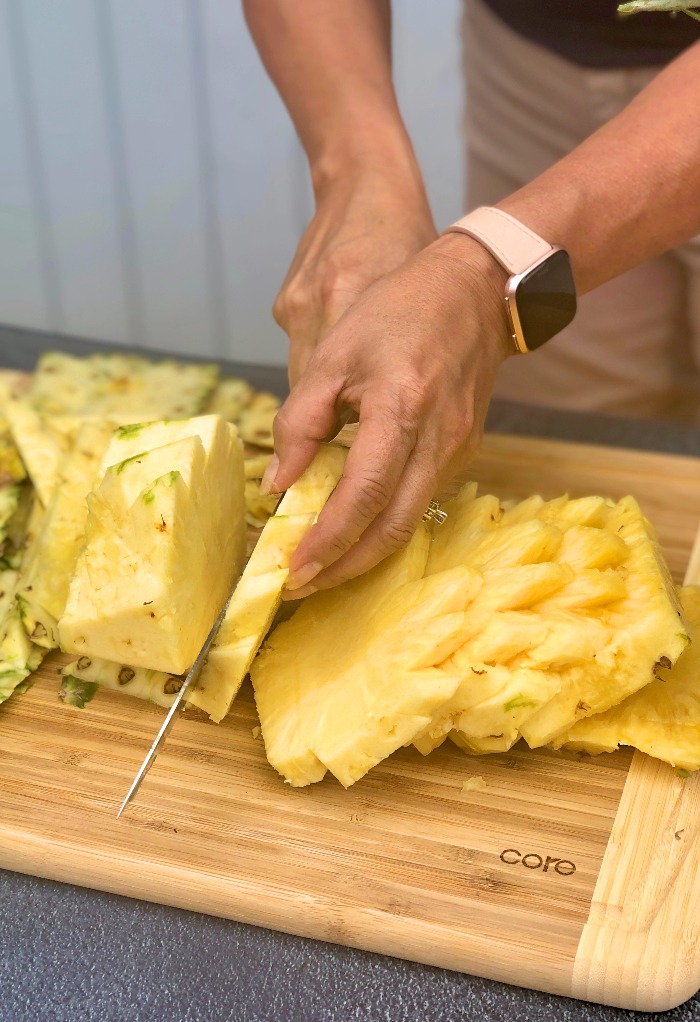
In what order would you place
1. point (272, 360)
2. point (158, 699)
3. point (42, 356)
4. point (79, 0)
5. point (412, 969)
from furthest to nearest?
point (272, 360) → point (79, 0) → point (42, 356) → point (158, 699) → point (412, 969)

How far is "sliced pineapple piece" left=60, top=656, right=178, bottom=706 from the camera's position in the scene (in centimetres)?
164

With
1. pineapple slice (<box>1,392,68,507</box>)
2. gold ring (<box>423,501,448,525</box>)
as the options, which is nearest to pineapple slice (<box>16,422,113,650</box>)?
pineapple slice (<box>1,392,68,507</box>)

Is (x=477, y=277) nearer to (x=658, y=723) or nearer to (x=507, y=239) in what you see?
(x=507, y=239)

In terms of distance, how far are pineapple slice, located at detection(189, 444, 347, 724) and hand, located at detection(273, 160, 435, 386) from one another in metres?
0.34

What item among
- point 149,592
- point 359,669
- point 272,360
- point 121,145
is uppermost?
point 149,592

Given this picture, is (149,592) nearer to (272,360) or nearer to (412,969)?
(412,969)

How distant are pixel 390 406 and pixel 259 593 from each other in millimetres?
322

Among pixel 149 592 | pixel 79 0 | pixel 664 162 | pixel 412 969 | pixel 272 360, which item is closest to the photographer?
pixel 412 969

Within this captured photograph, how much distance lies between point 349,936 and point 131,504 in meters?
0.65

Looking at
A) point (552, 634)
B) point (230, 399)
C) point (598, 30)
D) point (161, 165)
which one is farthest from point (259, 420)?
point (161, 165)

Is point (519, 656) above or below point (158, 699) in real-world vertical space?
above

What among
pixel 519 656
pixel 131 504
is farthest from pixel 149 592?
pixel 519 656

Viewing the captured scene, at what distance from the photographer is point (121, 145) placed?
432 centimetres

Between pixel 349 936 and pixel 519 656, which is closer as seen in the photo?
pixel 349 936
